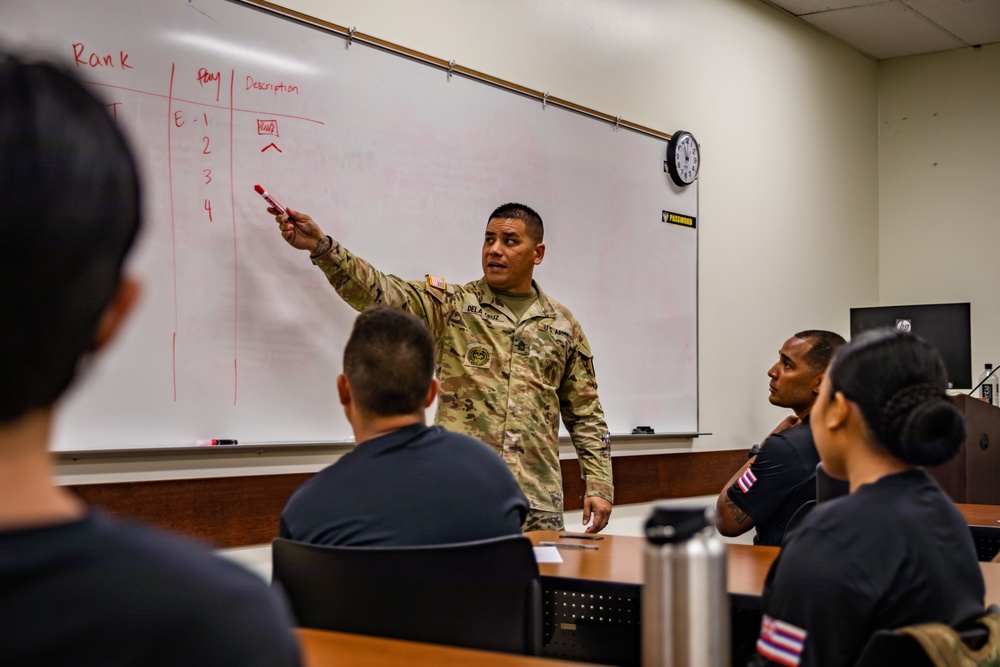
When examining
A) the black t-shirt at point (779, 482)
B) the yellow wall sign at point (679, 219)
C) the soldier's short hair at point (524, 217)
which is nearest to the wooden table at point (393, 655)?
the black t-shirt at point (779, 482)

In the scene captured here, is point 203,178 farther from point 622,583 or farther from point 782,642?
point 782,642

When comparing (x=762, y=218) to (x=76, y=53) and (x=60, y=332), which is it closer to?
(x=76, y=53)

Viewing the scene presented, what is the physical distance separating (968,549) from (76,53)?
96.3 inches

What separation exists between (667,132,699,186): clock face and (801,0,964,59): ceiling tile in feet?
5.13

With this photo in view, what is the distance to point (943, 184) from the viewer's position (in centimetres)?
646

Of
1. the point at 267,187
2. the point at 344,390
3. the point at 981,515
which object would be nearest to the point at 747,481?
the point at 981,515

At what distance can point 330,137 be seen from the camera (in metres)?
3.34

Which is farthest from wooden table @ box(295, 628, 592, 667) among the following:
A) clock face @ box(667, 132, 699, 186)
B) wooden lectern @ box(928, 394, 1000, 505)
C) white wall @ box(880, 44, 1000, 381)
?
white wall @ box(880, 44, 1000, 381)

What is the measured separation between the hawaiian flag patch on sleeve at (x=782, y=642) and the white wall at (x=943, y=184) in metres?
5.46

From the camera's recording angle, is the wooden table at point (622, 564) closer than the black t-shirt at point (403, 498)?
No

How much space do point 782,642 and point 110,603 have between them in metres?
1.16

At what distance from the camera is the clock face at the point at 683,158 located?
4926mm

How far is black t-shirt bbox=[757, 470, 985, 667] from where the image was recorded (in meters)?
1.41

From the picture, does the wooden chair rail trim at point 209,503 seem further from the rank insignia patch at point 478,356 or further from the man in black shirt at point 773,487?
the man in black shirt at point 773,487
